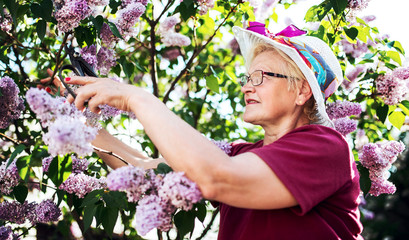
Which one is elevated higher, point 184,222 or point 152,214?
point 152,214

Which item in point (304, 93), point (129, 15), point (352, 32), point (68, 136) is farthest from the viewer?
point (352, 32)

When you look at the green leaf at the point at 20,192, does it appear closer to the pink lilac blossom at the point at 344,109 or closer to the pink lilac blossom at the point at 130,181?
the pink lilac blossom at the point at 130,181

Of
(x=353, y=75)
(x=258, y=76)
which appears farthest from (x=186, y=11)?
(x=353, y=75)

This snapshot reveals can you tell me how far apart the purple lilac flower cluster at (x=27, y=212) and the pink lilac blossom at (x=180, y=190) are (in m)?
1.16

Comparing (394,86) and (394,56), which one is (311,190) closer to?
(394,86)

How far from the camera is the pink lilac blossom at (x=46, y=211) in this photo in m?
2.08

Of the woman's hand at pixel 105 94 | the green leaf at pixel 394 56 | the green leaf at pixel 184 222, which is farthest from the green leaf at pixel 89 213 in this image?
the green leaf at pixel 394 56

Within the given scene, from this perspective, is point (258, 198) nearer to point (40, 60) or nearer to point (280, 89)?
point (280, 89)

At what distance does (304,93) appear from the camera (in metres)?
1.77

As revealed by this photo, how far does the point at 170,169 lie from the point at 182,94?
3256 millimetres

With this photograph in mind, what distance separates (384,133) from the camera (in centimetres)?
351

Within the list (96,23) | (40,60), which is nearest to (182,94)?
(40,60)

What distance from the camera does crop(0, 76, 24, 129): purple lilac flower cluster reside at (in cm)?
193

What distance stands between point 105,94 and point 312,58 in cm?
90
